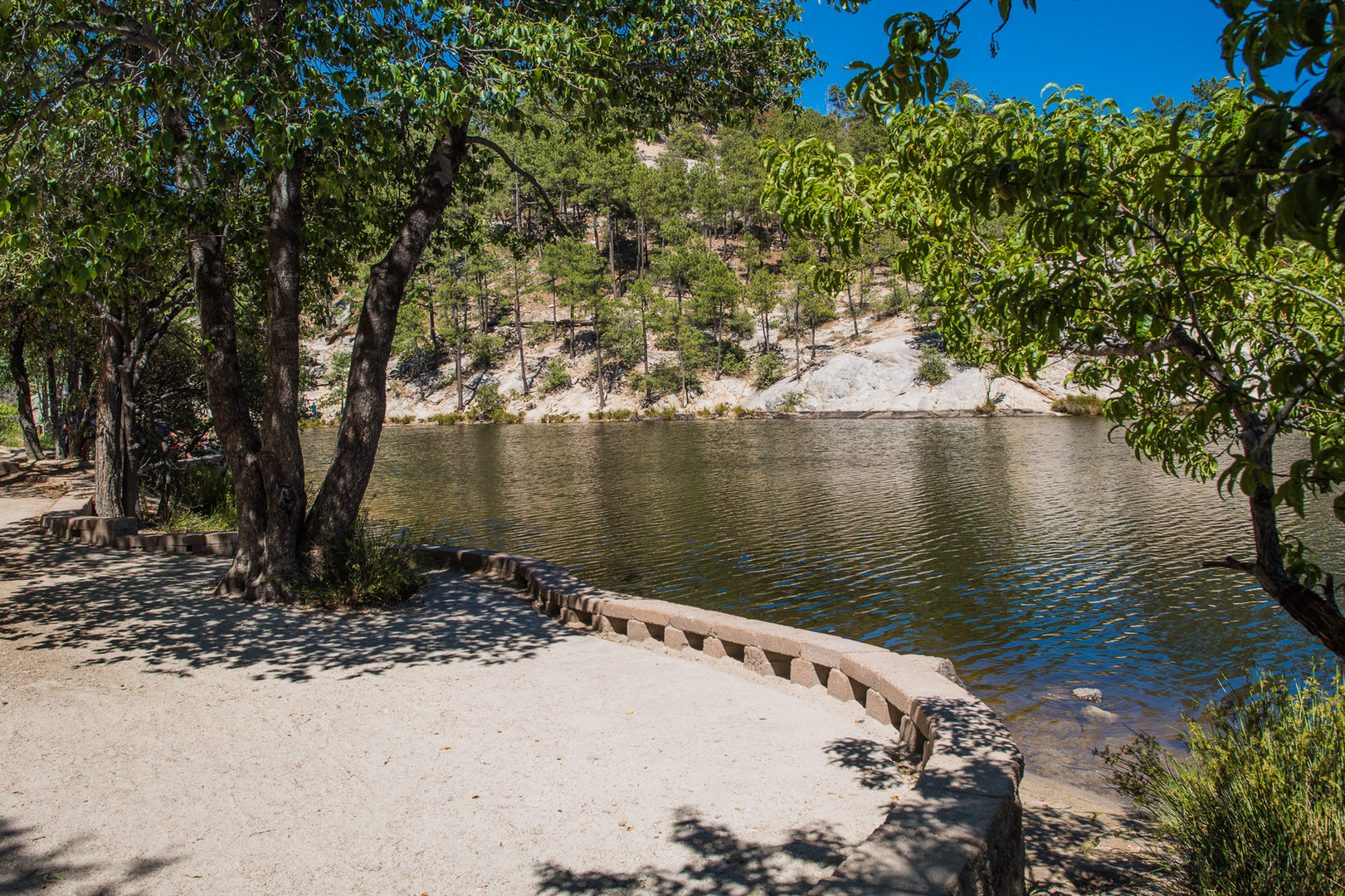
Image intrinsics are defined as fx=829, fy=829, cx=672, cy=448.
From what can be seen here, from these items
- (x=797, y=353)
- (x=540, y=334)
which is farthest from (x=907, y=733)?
(x=540, y=334)

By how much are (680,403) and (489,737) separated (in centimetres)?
5610

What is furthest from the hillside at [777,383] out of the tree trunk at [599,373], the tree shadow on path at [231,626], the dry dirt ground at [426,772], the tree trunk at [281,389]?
the dry dirt ground at [426,772]

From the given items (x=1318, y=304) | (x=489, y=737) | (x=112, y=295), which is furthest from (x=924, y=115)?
(x=112, y=295)

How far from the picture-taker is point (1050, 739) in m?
7.72

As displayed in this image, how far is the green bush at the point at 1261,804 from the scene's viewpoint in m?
3.87

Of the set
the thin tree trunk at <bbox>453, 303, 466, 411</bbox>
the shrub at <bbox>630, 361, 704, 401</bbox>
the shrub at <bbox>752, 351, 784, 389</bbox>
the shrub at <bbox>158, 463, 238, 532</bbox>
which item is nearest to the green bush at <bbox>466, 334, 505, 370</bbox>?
the thin tree trunk at <bbox>453, 303, 466, 411</bbox>

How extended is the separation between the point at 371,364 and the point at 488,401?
54901mm

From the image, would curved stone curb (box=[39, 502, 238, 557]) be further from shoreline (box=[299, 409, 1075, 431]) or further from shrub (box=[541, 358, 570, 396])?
shrub (box=[541, 358, 570, 396])

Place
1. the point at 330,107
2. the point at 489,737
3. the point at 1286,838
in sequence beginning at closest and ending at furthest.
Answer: the point at 1286,838
the point at 489,737
the point at 330,107

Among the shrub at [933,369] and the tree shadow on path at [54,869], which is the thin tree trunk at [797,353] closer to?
the shrub at [933,369]

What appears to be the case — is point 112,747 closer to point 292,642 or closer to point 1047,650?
point 292,642

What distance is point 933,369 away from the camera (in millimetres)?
52875

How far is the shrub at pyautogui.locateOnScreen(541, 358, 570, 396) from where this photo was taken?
64.2 m

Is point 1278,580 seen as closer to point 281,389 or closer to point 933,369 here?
point 281,389
